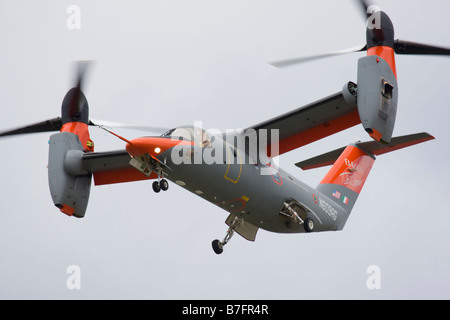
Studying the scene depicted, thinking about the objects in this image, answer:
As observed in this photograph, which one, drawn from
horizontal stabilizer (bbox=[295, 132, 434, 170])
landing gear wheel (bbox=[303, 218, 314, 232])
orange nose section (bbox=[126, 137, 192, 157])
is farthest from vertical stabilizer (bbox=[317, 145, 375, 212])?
orange nose section (bbox=[126, 137, 192, 157])

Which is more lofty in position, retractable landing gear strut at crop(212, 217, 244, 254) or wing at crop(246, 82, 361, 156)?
wing at crop(246, 82, 361, 156)

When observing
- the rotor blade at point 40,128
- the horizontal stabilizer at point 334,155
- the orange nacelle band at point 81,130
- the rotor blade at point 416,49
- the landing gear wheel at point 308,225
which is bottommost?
the landing gear wheel at point 308,225

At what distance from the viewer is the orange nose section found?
1462cm

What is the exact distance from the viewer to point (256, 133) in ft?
55.1

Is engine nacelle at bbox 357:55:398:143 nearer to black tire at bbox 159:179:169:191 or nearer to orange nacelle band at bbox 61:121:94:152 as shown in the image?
black tire at bbox 159:179:169:191

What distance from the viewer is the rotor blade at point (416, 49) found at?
16891mm

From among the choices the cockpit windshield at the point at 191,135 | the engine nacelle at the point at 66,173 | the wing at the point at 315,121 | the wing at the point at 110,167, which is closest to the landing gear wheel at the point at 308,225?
the wing at the point at 315,121

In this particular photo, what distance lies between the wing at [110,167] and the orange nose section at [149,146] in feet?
10.7

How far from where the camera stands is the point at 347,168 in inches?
784

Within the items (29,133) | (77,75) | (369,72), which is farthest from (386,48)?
(29,133)

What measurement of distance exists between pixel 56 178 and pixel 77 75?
2681mm

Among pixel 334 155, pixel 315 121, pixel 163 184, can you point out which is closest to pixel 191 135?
pixel 163 184

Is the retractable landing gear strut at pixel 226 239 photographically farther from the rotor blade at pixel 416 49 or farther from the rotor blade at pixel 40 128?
Result: the rotor blade at pixel 40 128

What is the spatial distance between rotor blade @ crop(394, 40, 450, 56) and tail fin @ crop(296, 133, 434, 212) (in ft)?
9.30
